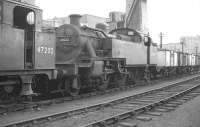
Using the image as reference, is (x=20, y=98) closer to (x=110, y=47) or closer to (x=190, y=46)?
(x=110, y=47)

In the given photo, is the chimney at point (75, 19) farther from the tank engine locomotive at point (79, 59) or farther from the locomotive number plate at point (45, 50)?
the locomotive number plate at point (45, 50)

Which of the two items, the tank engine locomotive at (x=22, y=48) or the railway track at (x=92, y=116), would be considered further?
the tank engine locomotive at (x=22, y=48)

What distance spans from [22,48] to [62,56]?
173 inches

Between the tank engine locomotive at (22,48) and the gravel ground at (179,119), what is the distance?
10.3ft

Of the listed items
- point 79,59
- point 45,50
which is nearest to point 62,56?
point 79,59

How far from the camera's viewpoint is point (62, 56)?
11617 millimetres

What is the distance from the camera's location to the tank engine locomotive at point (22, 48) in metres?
6.76

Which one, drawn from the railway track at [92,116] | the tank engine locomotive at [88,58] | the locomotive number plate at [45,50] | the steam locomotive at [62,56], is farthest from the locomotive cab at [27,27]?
the tank engine locomotive at [88,58]

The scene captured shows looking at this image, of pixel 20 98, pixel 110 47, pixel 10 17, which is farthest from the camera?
pixel 110 47

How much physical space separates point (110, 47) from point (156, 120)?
6320 millimetres

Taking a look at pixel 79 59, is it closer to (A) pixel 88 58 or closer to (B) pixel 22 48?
(A) pixel 88 58

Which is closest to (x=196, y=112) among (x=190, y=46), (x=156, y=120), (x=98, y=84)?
(x=156, y=120)

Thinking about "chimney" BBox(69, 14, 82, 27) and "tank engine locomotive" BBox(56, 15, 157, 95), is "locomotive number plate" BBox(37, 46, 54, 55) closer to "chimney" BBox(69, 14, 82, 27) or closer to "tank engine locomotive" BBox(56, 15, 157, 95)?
"tank engine locomotive" BBox(56, 15, 157, 95)

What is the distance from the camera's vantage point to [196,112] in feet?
26.7
